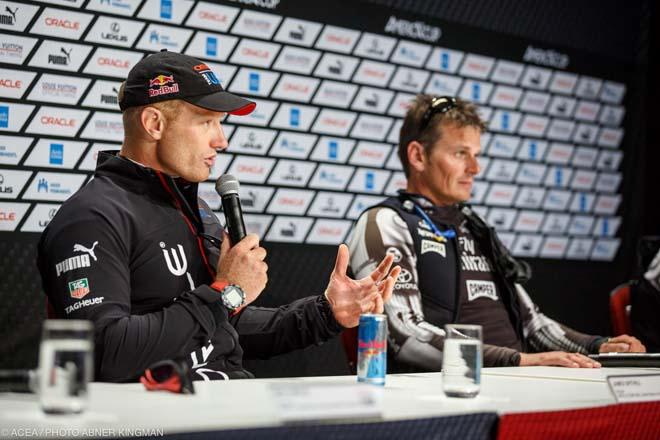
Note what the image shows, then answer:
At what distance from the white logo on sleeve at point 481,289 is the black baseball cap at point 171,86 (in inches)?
42.4

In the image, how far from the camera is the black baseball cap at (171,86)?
191 cm

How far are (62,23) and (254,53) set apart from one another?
2.40ft

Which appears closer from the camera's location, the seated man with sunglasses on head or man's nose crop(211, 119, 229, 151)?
man's nose crop(211, 119, 229, 151)

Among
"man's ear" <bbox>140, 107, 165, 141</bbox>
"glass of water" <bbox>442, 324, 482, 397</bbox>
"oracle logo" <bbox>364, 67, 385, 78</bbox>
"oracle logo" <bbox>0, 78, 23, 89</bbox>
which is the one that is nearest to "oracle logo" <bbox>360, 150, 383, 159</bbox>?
"oracle logo" <bbox>364, 67, 385, 78</bbox>

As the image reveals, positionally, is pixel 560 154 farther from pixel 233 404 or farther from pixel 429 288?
pixel 233 404

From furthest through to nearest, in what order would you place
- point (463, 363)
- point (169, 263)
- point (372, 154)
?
point (372, 154) < point (169, 263) < point (463, 363)

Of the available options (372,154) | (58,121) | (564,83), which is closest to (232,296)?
(58,121)

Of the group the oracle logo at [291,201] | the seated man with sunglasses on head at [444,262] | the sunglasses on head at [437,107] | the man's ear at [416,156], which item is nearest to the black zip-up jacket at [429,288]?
the seated man with sunglasses on head at [444,262]

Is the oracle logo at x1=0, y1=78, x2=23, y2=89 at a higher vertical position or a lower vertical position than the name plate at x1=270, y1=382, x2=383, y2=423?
higher

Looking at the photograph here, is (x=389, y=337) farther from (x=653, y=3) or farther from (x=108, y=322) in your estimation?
(x=653, y=3)

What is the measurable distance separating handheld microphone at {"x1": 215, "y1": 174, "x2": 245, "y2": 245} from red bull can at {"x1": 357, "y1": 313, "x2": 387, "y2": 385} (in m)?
0.46

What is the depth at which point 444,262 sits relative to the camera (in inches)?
101

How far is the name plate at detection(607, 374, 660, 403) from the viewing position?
1.33 metres

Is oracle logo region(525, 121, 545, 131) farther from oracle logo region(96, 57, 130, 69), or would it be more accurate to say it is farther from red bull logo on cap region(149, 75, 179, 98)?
red bull logo on cap region(149, 75, 179, 98)
